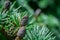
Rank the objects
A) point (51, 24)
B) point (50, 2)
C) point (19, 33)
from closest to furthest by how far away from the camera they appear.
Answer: point (19, 33) → point (51, 24) → point (50, 2)

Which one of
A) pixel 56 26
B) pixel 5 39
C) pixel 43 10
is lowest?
pixel 5 39

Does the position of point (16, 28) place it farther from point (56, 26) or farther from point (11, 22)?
point (56, 26)

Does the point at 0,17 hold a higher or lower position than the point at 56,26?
lower

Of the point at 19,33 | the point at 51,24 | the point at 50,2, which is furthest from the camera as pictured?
the point at 50,2

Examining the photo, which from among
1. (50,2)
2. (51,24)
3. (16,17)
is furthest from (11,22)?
(50,2)

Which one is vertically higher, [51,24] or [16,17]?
[51,24]

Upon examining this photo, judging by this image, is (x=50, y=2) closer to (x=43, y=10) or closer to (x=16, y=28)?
(x=43, y=10)

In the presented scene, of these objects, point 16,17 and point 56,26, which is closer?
point 16,17

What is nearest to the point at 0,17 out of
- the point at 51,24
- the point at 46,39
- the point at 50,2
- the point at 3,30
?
the point at 3,30

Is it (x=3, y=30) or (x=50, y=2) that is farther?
(x=50, y=2)
